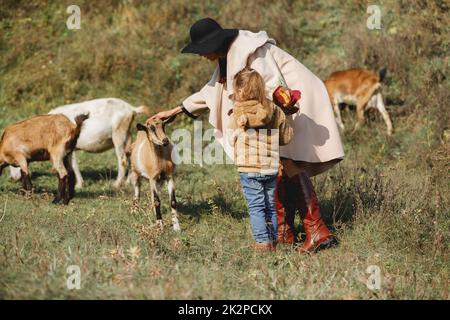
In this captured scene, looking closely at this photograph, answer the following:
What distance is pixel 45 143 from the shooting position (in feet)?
30.5

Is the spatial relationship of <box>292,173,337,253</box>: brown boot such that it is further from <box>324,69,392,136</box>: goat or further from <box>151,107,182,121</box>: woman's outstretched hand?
<box>324,69,392,136</box>: goat

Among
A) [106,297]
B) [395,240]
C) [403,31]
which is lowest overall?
[395,240]

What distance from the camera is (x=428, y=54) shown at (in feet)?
43.6

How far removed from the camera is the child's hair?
6.04 meters

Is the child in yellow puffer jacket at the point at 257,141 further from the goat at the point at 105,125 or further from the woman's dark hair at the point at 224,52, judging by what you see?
the goat at the point at 105,125

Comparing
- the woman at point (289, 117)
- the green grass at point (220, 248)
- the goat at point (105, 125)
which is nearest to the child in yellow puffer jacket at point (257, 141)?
the woman at point (289, 117)

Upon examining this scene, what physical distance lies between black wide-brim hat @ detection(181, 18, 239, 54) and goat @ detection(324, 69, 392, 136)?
613 cm

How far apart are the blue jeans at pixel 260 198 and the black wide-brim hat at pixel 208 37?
1.18m

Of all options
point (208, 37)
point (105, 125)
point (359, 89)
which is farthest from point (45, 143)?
point (359, 89)
